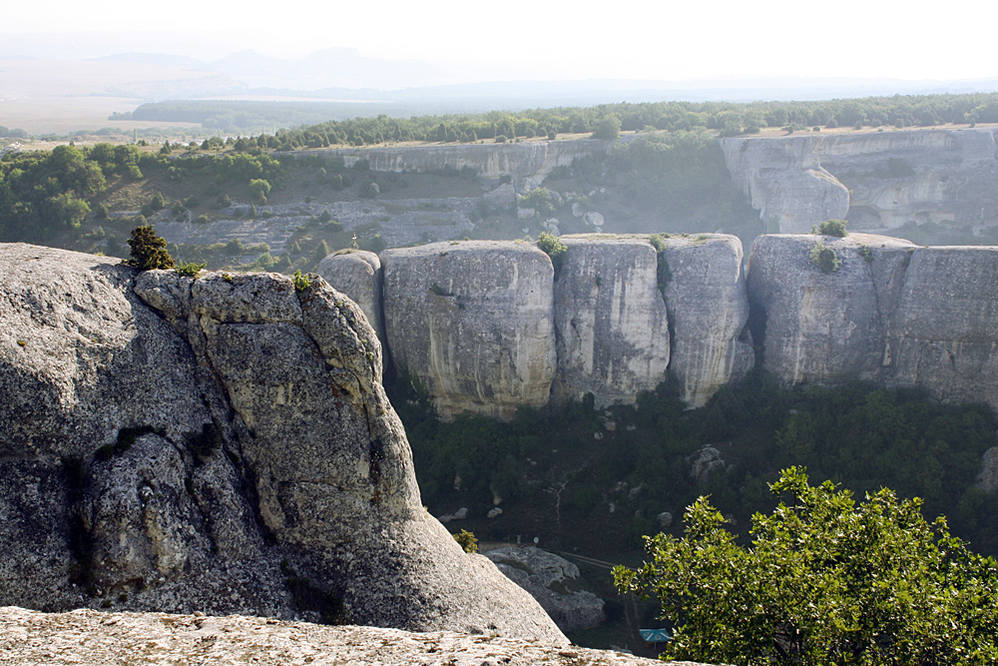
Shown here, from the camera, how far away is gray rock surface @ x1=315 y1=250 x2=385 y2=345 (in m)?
33.8

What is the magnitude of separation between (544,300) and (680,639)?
2064 cm

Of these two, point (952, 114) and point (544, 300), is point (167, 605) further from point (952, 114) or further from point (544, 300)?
point (952, 114)

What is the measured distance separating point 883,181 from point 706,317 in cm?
3931

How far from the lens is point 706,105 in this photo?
9400 centimetres

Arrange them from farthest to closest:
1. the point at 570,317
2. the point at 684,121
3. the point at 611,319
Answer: the point at 684,121 < the point at 570,317 < the point at 611,319

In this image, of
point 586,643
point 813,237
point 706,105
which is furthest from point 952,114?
point 586,643

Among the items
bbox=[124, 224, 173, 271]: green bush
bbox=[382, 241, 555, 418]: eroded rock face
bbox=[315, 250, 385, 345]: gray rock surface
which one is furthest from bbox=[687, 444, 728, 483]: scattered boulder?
bbox=[124, 224, 173, 271]: green bush

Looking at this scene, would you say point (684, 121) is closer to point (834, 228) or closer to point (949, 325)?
point (834, 228)

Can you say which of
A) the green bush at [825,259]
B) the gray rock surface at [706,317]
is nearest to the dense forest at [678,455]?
the gray rock surface at [706,317]

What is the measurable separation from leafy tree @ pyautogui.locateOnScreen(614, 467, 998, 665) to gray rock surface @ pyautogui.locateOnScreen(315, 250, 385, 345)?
21.0 metres

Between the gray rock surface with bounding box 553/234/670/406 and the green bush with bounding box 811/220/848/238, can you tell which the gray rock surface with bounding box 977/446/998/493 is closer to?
the green bush with bounding box 811/220/848/238

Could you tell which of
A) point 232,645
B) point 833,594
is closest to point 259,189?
point 232,645

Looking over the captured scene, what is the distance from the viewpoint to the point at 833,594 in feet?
43.9

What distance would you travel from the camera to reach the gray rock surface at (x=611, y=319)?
33844 millimetres
